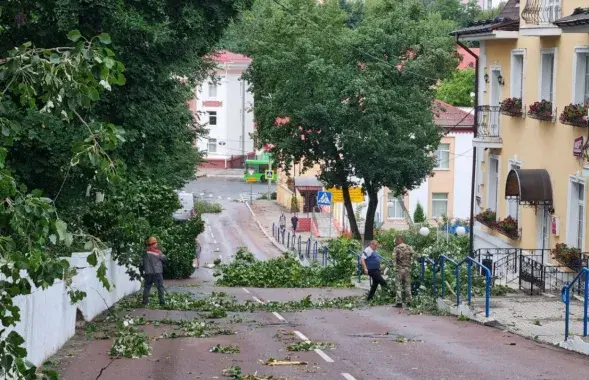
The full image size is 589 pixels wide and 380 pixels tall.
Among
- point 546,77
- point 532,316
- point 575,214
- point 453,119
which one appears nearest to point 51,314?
point 532,316

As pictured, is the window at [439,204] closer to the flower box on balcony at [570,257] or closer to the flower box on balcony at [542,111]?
the flower box on balcony at [542,111]

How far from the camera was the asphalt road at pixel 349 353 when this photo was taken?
46.0ft

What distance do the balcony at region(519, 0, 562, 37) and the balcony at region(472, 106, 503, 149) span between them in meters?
3.83

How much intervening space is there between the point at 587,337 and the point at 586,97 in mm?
10070

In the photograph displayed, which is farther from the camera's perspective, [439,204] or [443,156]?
[439,204]

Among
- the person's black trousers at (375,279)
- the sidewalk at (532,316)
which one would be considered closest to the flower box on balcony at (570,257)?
the sidewalk at (532,316)

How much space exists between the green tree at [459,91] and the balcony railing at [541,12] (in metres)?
61.0

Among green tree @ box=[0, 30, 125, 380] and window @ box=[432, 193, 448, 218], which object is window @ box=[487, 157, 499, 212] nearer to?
green tree @ box=[0, 30, 125, 380]

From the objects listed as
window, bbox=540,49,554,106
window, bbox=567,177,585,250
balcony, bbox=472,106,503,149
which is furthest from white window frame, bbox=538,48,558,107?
balcony, bbox=472,106,503,149

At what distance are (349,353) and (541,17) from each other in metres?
14.3

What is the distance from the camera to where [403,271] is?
918 inches

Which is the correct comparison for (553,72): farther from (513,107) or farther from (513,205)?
(513,205)

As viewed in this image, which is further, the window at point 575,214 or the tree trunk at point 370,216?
the tree trunk at point 370,216

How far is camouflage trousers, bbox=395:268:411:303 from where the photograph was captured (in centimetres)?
2330
